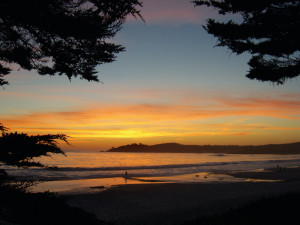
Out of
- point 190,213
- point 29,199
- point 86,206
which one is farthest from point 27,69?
point 86,206

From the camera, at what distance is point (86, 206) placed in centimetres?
1397

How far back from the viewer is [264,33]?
400 inches

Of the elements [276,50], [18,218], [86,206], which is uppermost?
[276,50]

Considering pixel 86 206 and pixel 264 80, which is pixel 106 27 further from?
pixel 86 206

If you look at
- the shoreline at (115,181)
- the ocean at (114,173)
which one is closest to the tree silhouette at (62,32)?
the ocean at (114,173)

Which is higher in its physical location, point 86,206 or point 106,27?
point 106,27

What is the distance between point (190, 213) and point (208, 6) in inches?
320

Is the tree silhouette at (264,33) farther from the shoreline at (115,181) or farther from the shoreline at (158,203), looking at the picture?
the shoreline at (115,181)

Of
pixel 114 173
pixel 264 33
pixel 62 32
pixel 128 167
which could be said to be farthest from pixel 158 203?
pixel 128 167

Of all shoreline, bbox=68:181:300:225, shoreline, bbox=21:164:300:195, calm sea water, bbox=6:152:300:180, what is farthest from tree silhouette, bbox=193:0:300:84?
shoreline, bbox=21:164:300:195

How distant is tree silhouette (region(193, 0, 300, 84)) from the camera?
9.66 m

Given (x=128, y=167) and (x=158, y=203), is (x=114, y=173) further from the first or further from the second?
(x=158, y=203)

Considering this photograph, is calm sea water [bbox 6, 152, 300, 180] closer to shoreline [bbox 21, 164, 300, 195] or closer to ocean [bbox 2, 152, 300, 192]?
ocean [bbox 2, 152, 300, 192]

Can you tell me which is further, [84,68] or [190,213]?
[190,213]
